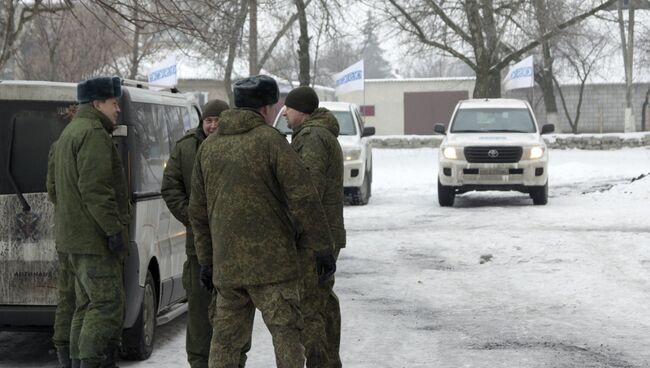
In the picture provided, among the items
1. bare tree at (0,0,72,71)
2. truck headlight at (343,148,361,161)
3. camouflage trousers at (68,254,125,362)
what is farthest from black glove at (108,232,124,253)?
truck headlight at (343,148,361,161)

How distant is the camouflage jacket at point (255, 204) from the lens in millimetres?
5441

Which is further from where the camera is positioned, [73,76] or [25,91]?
[73,76]

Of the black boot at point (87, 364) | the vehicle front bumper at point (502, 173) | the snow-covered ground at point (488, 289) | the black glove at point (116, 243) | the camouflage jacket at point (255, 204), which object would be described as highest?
the camouflage jacket at point (255, 204)

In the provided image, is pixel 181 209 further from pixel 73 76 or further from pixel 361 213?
pixel 73 76

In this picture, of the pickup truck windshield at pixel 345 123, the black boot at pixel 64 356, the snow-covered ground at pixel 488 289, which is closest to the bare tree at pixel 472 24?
the pickup truck windshield at pixel 345 123

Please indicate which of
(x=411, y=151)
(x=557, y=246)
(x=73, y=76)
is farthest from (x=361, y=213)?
(x=73, y=76)

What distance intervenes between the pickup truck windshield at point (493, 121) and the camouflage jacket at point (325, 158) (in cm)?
1356

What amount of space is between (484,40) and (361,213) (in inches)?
736

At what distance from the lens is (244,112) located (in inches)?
220

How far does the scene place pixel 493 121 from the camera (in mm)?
20484

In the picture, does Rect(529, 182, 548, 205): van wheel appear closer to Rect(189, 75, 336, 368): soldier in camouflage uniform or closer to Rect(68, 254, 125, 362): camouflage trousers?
Rect(68, 254, 125, 362): camouflage trousers

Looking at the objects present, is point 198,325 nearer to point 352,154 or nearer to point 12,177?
point 12,177

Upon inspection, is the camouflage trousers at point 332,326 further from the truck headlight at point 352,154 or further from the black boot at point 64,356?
the truck headlight at point 352,154

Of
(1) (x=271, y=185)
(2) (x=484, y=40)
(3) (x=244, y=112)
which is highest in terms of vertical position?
(2) (x=484, y=40)
